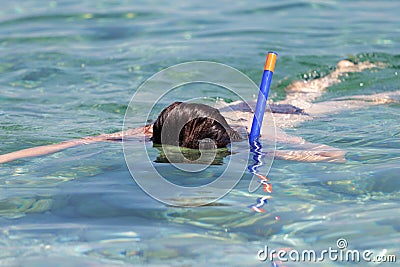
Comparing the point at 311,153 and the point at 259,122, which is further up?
the point at 259,122

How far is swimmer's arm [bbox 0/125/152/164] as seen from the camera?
416 centimetres

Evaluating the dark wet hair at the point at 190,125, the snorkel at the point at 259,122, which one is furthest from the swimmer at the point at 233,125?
the snorkel at the point at 259,122

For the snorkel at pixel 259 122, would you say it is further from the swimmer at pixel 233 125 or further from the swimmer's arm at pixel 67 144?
the swimmer's arm at pixel 67 144

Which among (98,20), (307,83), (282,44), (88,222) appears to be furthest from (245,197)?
(98,20)

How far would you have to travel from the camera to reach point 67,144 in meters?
4.42

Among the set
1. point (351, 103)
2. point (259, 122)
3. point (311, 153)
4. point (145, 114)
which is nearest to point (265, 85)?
point (259, 122)

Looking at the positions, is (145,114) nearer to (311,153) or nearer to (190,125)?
(190,125)

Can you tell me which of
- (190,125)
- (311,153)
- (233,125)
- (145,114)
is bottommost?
(311,153)

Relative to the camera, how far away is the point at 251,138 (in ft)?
13.7

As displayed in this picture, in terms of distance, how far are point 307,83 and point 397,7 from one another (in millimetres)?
4100

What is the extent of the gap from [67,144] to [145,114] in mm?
1368

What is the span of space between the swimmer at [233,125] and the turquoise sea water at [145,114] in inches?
3.7

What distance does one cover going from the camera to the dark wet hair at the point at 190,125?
12.9 feet

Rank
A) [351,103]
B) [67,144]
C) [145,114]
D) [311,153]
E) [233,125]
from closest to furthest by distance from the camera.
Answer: [311,153] → [67,144] → [233,125] → [351,103] → [145,114]
